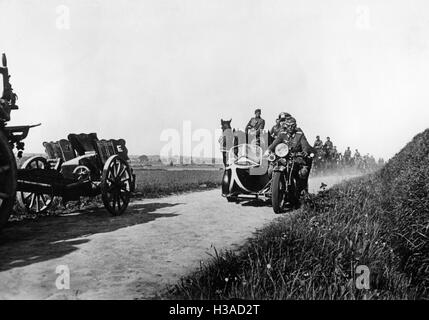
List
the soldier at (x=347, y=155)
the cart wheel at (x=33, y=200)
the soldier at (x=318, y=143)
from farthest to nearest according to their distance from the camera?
the soldier at (x=347, y=155) → the soldier at (x=318, y=143) → the cart wheel at (x=33, y=200)

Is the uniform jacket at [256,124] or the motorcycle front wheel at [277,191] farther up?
the uniform jacket at [256,124]

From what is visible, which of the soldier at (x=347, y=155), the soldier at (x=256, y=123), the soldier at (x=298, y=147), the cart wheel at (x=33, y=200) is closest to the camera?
the cart wheel at (x=33, y=200)

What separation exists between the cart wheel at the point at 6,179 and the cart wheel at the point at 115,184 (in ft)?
6.97

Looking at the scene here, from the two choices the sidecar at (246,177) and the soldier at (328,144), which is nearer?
the sidecar at (246,177)

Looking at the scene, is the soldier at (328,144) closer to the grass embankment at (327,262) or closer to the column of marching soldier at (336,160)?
the column of marching soldier at (336,160)

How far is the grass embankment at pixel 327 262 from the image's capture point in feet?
11.0

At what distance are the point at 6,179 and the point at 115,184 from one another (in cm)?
267

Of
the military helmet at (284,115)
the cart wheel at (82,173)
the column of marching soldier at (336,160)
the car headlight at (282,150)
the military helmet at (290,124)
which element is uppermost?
the military helmet at (284,115)

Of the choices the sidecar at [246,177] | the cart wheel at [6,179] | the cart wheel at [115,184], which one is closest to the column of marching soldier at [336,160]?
the sidecar at [246,177]

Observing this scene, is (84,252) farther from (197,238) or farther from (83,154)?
(83,154)

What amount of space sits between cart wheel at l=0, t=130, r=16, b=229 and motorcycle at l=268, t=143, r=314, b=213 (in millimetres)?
4650

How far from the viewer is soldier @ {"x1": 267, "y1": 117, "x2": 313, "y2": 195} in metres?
8.04

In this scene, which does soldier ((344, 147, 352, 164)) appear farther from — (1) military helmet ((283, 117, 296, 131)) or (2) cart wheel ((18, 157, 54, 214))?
(2) cart wheel ((18, 157, 54, 214))

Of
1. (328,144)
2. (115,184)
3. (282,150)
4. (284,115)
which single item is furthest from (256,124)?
(328,144)
